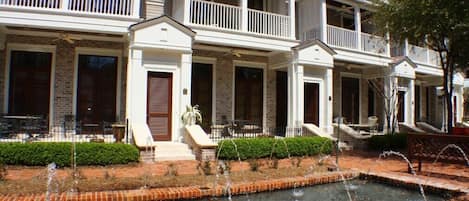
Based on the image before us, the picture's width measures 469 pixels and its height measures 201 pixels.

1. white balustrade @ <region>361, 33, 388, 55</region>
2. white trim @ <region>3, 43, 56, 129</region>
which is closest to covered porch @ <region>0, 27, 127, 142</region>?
white trim @ <region>3, 43, 56, 129</region>

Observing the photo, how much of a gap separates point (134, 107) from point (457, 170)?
9044 millimetres

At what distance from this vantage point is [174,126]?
1224cm

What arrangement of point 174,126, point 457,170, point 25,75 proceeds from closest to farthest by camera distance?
point 457,170, point 174,126, point 25,75

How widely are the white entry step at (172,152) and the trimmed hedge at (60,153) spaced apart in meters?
1.17

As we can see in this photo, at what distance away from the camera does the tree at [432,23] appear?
36.4ft

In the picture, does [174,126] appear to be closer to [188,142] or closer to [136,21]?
[188,142]

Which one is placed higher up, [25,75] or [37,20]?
[37,20]

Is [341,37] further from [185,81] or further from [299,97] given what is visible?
[185,81]

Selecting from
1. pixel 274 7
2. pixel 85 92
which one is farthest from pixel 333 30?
pixel 85 92

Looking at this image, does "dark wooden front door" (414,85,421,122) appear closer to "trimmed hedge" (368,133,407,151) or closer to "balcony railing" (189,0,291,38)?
"trimmed hedge" (368,133,407,151)

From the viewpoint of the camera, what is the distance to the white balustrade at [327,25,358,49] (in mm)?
16625

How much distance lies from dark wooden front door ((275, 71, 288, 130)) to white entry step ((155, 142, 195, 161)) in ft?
21.1

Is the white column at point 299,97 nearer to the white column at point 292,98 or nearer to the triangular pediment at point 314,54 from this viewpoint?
the white column at point 292,98

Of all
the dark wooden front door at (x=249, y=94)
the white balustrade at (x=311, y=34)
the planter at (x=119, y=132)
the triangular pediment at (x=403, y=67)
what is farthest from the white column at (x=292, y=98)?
the planter at (x=119, y=132)
